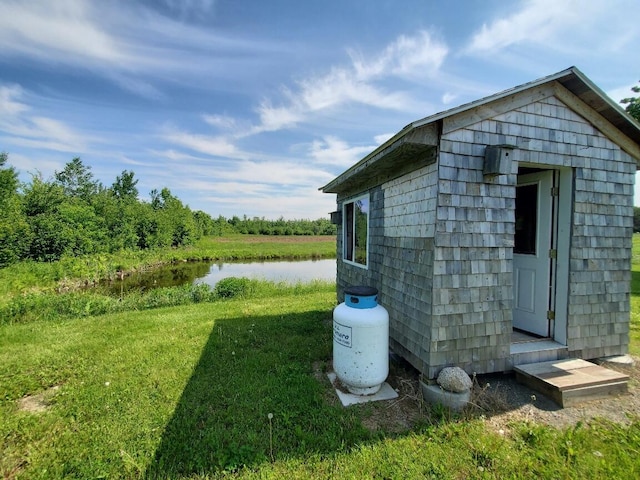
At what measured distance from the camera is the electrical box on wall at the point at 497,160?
2580 mm

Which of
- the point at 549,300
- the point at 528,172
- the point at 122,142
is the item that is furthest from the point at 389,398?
the point at 122,142

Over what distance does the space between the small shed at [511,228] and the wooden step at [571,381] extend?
0.58 ft

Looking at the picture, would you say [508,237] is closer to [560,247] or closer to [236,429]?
[560,247]

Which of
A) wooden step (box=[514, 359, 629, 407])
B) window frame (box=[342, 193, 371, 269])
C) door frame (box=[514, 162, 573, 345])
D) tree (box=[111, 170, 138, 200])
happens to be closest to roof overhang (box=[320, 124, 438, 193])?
window frame (box=[342, 193, 371, 269])

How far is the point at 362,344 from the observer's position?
2.62 metres

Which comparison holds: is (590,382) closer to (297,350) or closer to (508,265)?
(508,265)

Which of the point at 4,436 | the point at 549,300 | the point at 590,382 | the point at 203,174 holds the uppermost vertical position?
the point at 203,174

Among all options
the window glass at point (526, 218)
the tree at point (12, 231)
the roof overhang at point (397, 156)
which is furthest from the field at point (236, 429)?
the tree at point (12, 231)

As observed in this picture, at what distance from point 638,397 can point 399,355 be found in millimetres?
2129

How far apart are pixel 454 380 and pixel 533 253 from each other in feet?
6.72

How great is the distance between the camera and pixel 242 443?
210 cm

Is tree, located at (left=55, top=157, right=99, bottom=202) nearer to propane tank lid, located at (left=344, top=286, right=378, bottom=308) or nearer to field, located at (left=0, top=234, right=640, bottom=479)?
field, located at (left=0, top=234, right=640, bottom=479)

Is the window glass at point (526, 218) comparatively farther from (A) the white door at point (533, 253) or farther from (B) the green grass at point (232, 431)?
(B) the green grass at point (232, 431)

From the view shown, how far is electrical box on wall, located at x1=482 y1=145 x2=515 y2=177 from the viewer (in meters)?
2.58
